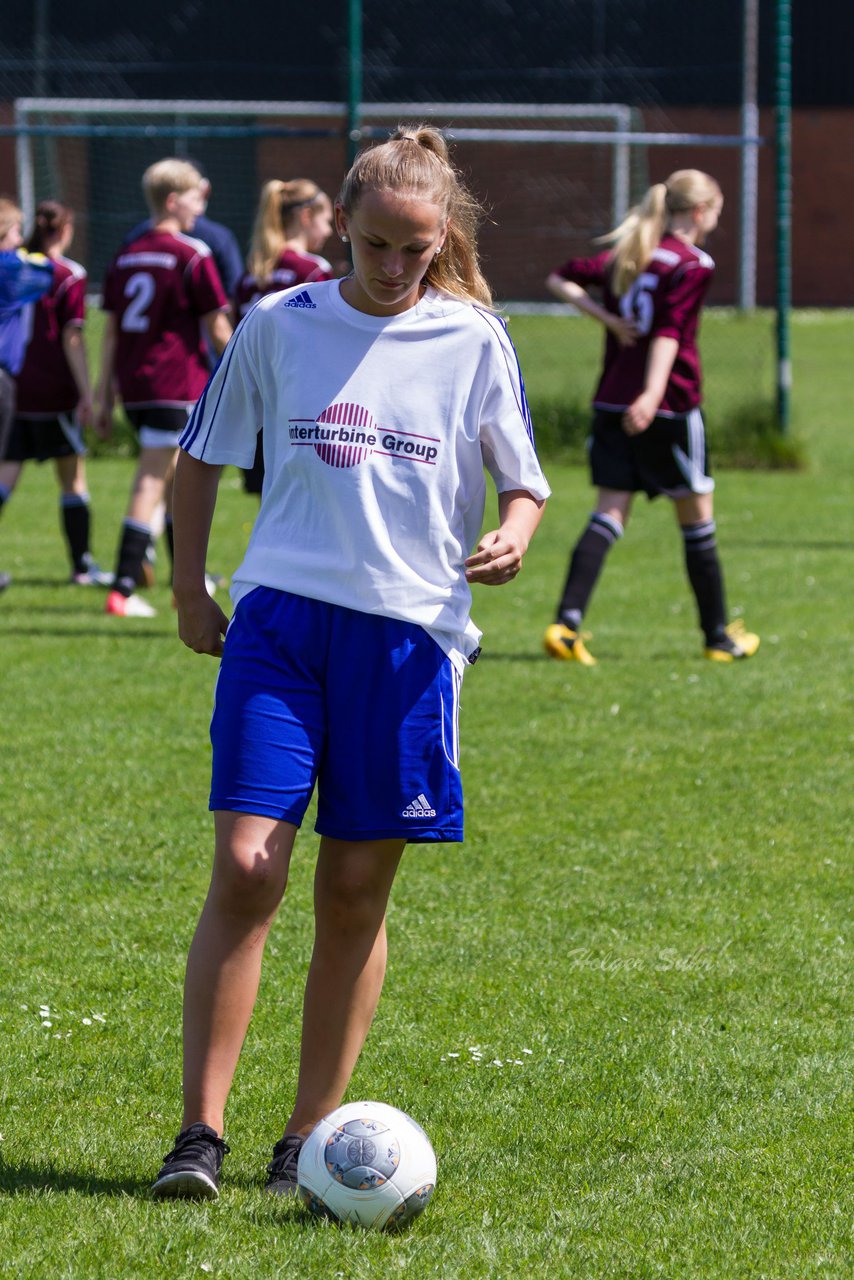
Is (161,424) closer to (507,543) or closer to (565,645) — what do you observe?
(565,645)

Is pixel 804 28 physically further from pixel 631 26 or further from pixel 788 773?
pixel 788 773

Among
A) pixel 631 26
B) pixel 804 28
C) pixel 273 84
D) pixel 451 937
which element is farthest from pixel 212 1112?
pixel 804 28

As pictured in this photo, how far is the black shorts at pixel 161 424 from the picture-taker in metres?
9.00

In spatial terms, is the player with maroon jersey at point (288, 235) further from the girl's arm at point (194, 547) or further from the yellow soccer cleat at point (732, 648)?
the girl's arm at point (194, 547)

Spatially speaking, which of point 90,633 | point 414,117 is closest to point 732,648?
point 90,633

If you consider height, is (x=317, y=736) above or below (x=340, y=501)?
below

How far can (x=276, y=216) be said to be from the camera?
342 inches

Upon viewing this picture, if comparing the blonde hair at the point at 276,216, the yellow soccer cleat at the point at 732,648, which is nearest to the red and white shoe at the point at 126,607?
the blonde hair at the point at 276,216

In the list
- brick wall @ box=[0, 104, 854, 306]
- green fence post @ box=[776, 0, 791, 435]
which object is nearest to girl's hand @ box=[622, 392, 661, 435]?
green fence post @ box=[776, 0, 791, 435]

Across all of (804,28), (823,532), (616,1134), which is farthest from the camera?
(804,28)

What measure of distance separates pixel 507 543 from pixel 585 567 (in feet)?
16.2

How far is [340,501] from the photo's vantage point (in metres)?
2.98

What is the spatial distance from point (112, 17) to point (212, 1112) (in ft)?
97.8

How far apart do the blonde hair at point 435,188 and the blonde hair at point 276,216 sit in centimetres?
559
